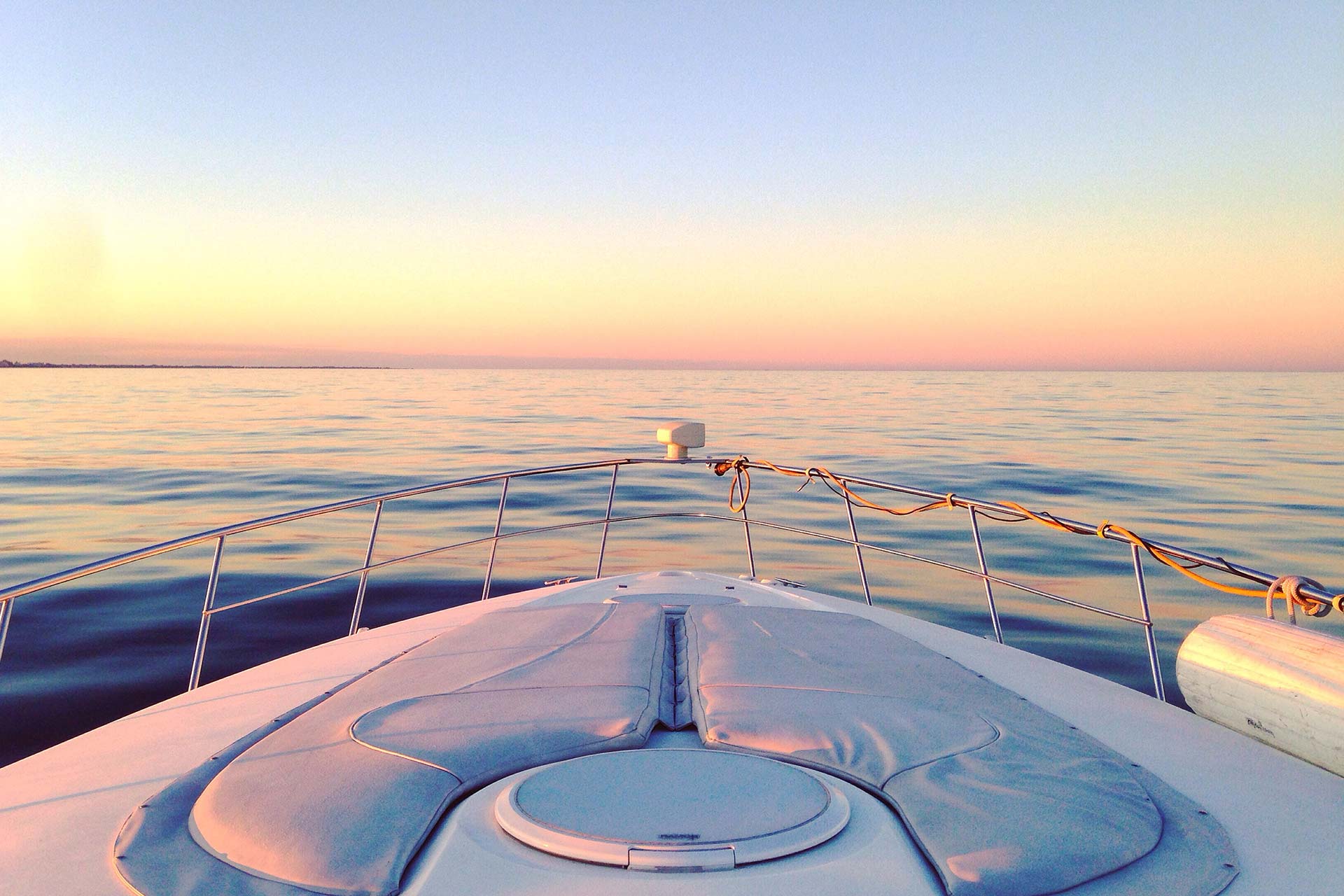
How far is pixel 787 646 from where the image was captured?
276cm

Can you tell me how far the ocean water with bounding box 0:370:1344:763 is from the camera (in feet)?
22.9

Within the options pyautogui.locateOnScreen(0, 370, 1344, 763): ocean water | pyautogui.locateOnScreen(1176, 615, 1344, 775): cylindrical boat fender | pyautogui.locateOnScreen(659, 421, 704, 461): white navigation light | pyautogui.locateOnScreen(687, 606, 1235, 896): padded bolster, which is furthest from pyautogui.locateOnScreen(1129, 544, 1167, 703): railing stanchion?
pyautogui.locateOnScreen(0, 370, 1344, 763): ocean water

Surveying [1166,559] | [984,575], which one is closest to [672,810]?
[1166,559]

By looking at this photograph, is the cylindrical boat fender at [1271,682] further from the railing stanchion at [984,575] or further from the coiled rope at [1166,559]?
the railing stanchion at [984,575]

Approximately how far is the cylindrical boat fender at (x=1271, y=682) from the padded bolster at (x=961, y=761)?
0.54 metres

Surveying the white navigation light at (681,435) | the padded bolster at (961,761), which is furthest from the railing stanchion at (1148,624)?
the white navigation light at (681,435)

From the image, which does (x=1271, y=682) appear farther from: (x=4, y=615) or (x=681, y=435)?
(x=4, y=615)

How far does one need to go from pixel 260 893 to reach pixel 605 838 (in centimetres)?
59

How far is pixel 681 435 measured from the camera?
491cm

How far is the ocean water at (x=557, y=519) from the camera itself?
6969mm

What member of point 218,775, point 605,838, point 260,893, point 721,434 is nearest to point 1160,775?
point 605,838

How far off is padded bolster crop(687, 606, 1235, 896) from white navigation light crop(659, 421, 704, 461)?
2203 mm

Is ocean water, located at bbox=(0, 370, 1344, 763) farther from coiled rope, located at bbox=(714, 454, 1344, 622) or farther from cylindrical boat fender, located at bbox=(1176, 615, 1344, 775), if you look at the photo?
cylindrical boat fender, located at bbox=(1176, 615, 1344, 775)

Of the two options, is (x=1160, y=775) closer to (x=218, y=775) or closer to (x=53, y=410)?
Answer: (x=218, y=775)
